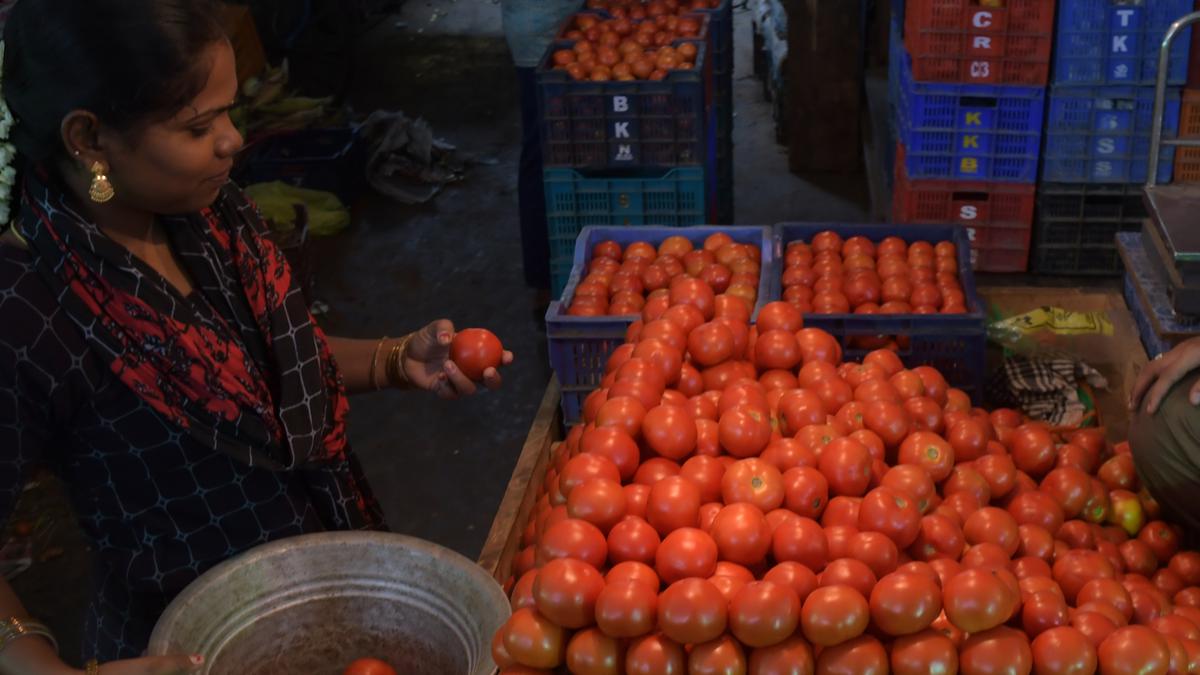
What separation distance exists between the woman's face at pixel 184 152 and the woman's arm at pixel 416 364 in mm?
587

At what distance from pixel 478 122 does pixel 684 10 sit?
10.2ft

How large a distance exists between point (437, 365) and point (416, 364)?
0.04 metres

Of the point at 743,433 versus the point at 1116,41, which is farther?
the point at 1116,41

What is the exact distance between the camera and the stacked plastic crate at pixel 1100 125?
4719 millimetres

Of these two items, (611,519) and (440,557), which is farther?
(611,519)

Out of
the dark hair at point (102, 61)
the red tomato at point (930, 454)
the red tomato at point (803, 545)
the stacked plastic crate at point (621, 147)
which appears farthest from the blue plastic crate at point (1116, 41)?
the dark hair at point (102, 61)

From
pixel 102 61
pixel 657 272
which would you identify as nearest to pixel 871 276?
pixel 657 272

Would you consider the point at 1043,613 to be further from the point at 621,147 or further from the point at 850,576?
the point at 621,147

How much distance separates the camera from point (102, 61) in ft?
5.60

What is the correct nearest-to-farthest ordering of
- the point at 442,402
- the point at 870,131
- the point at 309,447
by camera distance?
the point at 309,447 → the point at 442,402 → the point at 870,131

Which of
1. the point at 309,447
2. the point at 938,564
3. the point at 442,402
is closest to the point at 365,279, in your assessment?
the point at 442,402

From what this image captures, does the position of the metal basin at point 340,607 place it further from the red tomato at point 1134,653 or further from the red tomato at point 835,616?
the red tomato at point 1134,653

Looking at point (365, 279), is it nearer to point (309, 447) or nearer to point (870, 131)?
point (870, 131)

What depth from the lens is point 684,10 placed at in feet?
18.8
